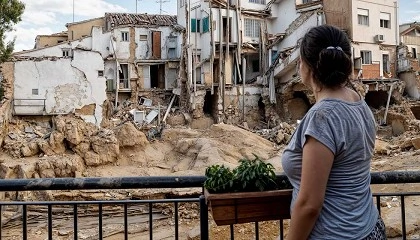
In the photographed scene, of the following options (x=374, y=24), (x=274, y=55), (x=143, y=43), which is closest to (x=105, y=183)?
(x=274, y=55)

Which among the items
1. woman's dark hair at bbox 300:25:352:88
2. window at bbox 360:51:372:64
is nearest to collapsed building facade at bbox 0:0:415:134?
window at bbox 360:51:372:64

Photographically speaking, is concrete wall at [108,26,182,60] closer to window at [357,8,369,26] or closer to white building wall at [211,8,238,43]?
white building wall at [211,8,238,43]

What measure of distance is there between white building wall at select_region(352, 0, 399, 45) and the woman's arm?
33640mm

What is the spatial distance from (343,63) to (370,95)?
3566cm

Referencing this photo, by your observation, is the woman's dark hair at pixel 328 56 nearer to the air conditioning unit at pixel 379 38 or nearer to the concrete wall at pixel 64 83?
the concrete wall at pixel 64 83

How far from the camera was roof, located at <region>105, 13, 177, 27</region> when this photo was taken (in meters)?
39.1

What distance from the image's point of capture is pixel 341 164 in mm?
1822

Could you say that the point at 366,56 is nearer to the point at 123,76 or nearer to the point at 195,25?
the point at 195,25

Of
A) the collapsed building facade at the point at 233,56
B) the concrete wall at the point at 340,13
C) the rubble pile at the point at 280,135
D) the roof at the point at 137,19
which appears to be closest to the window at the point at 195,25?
the collapsed building facade at the point at 233,56

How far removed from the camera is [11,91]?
1061 inches

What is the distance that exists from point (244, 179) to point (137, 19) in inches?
1553

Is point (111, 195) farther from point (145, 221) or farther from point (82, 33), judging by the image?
point (82, 33)

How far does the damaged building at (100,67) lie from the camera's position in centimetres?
2733

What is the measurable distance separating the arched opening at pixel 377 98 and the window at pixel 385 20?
5.58 meters
